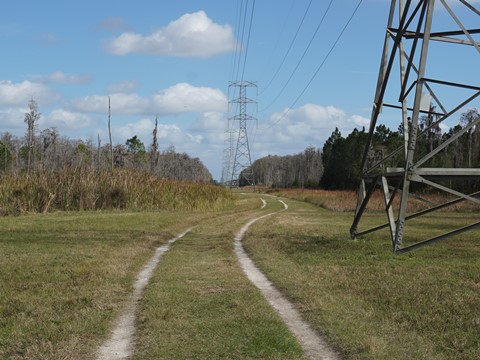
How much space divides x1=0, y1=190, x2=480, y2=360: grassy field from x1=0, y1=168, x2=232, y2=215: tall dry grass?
15.5 meters

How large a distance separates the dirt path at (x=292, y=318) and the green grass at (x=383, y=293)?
0.14 metres

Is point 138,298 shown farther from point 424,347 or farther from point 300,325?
point 424,347

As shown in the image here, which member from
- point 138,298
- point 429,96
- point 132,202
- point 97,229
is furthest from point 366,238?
point 132,202

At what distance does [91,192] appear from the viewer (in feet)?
108

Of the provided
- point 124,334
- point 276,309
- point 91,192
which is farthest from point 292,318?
point 91,192

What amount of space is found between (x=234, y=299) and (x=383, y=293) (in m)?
2.39

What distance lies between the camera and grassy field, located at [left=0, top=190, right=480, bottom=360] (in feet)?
19.8

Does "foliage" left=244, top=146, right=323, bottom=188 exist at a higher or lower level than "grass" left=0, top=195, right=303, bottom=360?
higher

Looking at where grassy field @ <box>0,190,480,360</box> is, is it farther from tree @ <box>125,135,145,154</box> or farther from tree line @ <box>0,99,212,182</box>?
tree @ <box>125,135,145,154</box>

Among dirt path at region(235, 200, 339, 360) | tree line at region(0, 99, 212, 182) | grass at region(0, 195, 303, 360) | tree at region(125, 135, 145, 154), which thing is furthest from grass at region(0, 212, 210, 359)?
tree at region(125, 135, 145, 154)

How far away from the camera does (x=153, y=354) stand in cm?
569

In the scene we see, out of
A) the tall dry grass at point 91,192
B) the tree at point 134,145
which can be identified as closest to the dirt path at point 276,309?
the tall dry grass at point 91,192

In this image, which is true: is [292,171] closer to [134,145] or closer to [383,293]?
[134,145]

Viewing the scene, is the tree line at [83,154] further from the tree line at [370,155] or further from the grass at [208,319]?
the grass at [208,319]
